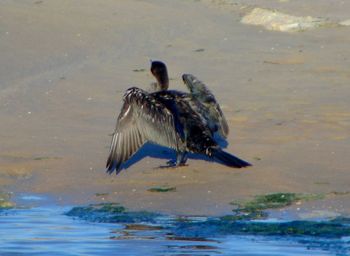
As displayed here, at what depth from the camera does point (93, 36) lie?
15.9 meters

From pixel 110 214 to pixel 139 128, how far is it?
4.48 feet

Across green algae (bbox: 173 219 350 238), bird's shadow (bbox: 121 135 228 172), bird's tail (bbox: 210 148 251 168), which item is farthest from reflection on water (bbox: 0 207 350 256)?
bird's shadow (bbox: 121 135 228 172)

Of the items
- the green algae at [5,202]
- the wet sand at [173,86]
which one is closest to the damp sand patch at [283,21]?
the wet sand at [173,86]

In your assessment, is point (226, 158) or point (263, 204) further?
point (226, 158)

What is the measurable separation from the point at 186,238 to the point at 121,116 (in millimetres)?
2284

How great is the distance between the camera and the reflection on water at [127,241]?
808cm

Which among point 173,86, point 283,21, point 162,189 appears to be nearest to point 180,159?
point 162,189

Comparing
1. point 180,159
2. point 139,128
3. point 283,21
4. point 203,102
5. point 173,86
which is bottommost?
point 180,159

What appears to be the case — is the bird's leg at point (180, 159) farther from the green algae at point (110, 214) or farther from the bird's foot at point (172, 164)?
the green algae at point (110, 214)

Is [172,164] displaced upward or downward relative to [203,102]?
downward

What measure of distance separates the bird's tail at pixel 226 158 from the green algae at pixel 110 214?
43.7 inches

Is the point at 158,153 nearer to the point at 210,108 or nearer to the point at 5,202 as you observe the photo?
the point at 210,108

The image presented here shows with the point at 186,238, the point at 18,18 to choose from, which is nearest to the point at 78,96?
the point at 18,18

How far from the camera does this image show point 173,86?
44.3 ft
